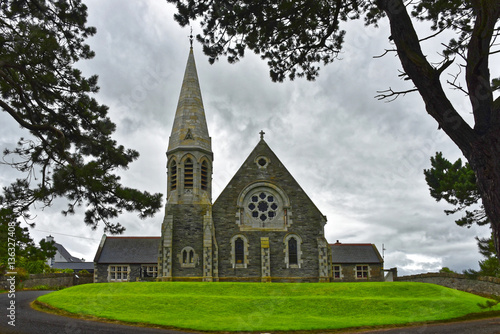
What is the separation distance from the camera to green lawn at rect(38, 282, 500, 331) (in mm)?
17188

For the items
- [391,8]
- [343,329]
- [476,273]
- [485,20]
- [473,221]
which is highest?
[391,8]

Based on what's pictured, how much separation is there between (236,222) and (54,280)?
52.8ft

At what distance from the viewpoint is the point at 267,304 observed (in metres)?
20.3

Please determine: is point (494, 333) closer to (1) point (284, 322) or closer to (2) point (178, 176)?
(1) point (284, 322)

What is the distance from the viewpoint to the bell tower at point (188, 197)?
101 ft

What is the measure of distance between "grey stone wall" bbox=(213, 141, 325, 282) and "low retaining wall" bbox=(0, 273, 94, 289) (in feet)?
44.1

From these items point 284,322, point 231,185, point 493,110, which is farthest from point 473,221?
point 493,110

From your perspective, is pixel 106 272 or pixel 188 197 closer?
pixel 188 197

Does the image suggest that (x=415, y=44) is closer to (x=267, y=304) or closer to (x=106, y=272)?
(x=267, y=304)

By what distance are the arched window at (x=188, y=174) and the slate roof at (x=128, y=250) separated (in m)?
13.2

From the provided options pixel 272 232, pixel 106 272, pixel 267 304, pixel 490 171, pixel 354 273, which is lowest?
pixel 267 304

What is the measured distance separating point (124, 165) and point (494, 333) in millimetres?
13154

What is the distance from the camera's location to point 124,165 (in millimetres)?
13148

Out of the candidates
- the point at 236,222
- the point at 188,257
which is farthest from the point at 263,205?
the point at 188,257
